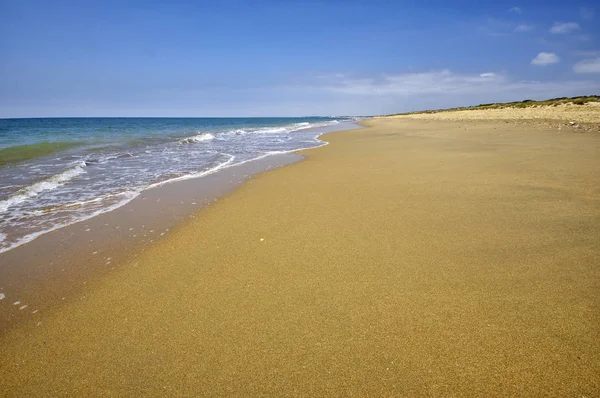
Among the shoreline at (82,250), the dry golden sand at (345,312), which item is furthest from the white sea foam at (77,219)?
the dry golden sand at (345,312)

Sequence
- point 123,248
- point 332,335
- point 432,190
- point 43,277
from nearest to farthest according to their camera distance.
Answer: point 332,335 < point 43,277 < point 123,248 < point 432,190

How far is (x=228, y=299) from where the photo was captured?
9.62 ft

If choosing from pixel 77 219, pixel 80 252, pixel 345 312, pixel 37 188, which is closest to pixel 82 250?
pixel 80 252

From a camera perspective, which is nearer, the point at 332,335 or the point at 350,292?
the point at 332,335

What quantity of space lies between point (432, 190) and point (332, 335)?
4500 mm

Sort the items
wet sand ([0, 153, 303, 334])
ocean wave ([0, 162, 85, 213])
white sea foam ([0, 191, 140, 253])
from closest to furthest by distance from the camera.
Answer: wet sand ([0, 153, 303, 334]) < white sea foam ([0, 191, 140, 253]) < ocean wave ([0, 162, 85, 213])

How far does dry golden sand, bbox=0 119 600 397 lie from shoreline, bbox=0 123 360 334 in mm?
298

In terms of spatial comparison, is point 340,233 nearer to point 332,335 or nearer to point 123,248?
point 332,335

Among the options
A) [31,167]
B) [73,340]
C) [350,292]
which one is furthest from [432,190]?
[31,167]

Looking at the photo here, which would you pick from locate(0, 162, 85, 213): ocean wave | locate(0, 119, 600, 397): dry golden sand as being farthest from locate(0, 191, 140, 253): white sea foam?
locate(0, 119, 600, 397): dry golden sand

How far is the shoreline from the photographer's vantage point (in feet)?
10.4

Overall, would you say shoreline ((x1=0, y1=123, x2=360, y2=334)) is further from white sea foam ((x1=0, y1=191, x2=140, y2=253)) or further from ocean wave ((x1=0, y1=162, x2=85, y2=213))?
ocean wave ((x1=0, y1=162, x2=85, y2=213))

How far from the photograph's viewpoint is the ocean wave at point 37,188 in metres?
6.78

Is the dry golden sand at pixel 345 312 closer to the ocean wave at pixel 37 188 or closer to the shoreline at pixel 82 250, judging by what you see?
the shoreline at pixel 82 250
